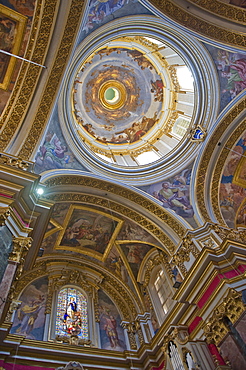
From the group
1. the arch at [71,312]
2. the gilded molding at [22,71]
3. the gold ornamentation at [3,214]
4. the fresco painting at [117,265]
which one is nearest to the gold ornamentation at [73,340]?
the arch at [71,312]

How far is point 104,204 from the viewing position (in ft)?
37.0

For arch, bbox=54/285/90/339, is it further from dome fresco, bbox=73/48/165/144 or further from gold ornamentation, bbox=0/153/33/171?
dome fresco, bbox=73/48/165/144

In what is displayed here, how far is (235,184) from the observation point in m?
12.0

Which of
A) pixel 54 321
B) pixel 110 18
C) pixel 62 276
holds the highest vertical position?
pixel 110 18

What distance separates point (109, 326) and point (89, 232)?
351cm

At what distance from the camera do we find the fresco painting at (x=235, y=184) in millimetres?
11688

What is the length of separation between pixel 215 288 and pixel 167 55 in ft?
34.7

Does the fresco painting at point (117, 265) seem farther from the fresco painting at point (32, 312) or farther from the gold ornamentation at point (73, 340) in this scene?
the gold ornamentation at point (73, 340)

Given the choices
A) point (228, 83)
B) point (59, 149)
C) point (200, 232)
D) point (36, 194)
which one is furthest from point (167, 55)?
point (36, 194)

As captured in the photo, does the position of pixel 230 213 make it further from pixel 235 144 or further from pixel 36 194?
pixel 36 194

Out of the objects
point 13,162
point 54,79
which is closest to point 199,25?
point 54,79

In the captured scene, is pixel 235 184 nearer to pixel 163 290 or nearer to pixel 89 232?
pixel 163 290

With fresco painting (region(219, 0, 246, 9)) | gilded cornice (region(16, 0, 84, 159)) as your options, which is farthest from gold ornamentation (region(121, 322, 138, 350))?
fresco painting (region(219, 0, 246, 9))

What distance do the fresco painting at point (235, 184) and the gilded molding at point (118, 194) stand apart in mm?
2329
